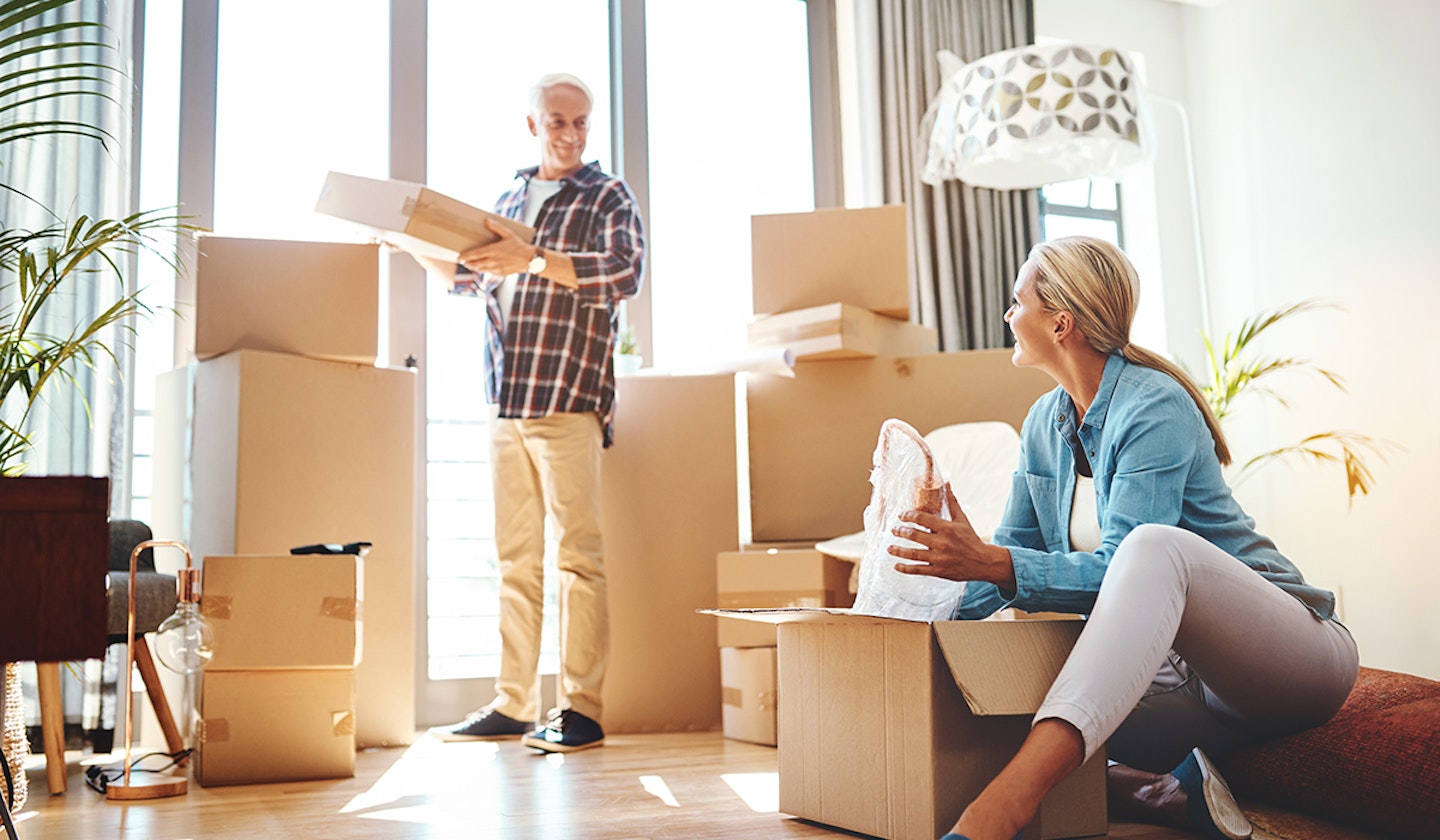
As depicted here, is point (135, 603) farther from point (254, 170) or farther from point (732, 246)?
point (732, 246)

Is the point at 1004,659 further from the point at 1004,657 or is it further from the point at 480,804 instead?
the point at 480,804

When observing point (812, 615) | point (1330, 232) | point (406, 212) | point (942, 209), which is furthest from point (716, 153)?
point (812, 615)

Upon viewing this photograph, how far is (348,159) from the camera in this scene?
3.38 metres

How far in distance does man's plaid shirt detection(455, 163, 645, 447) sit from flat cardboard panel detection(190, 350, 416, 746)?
25cm

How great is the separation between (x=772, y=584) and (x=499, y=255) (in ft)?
3.03

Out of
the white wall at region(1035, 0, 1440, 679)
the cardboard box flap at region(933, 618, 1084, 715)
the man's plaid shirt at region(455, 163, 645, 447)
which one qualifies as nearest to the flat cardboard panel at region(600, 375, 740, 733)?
the man's plaid shirt at region(455, 163, 645, 447)

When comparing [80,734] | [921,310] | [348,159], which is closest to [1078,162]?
[921,310]

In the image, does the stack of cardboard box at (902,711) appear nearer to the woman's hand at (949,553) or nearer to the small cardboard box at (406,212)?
the woman's hand at (949,553)

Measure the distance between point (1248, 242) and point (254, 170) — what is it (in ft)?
10.3

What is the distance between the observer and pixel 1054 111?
293 centimetres

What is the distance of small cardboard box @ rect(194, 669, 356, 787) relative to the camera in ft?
7.52

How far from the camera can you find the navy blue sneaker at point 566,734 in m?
2.60

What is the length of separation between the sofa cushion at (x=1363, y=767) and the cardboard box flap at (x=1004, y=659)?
41cm

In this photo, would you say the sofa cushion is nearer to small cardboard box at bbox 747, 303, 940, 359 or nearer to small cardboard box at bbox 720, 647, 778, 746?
small cardboard box at bbox 720, 647, 778, 746
